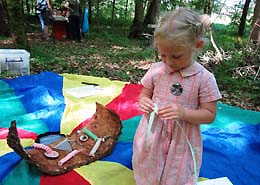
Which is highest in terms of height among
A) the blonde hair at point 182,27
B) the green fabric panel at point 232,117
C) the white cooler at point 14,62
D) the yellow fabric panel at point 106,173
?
the blonde hair at point 182,27

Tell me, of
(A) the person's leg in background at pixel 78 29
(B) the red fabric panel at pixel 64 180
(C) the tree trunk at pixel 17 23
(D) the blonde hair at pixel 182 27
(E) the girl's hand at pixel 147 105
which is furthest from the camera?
(A) the person's leg in background at pixel 78 29

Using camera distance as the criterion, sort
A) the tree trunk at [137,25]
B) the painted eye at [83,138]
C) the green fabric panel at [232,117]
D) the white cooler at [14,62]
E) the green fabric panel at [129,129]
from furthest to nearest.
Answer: the tree trunk at [137,25] < the white cooler at [14,62] < the green fabric panel at [232,117] < the green fabric panel at [129,129] < the painted eye at [83,138]

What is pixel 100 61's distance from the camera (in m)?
4.81

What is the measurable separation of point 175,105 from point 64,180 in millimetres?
764

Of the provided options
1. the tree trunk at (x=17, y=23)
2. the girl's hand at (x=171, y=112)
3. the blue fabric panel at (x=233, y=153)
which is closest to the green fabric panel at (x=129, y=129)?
the blue fabric panel at (x=233, y=153)

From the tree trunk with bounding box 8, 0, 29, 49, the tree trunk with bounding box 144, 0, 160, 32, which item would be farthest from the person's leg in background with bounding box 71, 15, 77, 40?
the tree trunk with bounding box 8, 0, 29, 49

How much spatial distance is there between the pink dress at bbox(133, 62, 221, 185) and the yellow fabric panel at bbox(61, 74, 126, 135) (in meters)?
0.91

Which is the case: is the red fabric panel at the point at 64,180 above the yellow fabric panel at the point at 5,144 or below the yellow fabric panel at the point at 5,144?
below

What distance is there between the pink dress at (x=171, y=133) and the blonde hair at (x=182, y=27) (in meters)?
0.17

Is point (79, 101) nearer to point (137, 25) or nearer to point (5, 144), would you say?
point (5, 144)

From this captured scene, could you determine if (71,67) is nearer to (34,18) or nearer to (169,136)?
(169,136)

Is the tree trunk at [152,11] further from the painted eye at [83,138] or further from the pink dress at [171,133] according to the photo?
the pink dress at [171,133]

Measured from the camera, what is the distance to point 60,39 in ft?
22.5

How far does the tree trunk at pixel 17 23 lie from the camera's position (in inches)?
174
